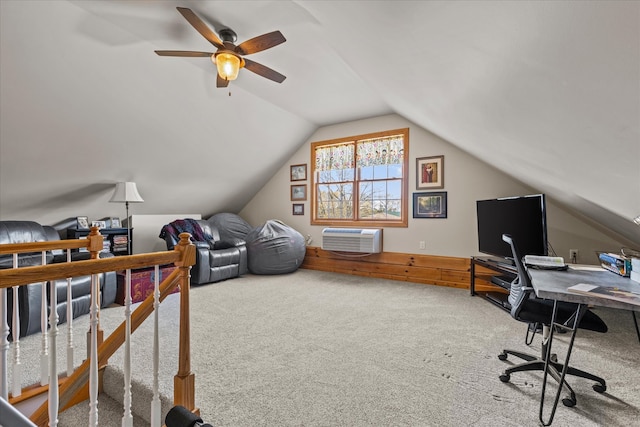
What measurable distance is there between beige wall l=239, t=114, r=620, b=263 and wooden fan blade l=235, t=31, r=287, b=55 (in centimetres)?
292

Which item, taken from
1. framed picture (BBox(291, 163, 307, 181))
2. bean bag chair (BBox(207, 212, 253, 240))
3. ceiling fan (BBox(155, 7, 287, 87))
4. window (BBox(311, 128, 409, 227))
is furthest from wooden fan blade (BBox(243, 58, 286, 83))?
bean bag chair (BBox(207, 212, 253, 240))

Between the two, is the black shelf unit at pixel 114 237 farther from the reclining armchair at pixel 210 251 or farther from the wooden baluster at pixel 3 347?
the wooden baluster at pixel 3 347

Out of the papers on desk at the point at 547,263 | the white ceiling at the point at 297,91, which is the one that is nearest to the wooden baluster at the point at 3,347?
the white ceiling at the point at 297,91

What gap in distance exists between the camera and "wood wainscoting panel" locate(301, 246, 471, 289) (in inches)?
171

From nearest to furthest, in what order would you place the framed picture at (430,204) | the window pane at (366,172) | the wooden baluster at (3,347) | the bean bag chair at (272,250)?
the wooden baluster at (3,347) < the framed picture at (430,204) < the bean bag chair at (272,250) < the window pane at (366,172)

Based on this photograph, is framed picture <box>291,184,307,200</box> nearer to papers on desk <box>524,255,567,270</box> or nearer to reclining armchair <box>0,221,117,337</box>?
reclining armchair <box>0,221,117,337</box>

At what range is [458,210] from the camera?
173 inches

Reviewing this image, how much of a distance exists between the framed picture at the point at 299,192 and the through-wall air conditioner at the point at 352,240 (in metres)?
0.90

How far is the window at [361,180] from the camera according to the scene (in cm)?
493

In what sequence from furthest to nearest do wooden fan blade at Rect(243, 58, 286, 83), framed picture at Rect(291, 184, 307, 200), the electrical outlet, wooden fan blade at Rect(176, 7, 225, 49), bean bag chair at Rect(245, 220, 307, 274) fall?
framed picture at Rect(291, 184, 307, 200)
bean bag chair at Rect(245, 220, 307, 274)
the electrical outlet
wooden fan blade at Rect(243, 58, 286, 83)
wooden fan blade at Rect(176, 7, 225, 49)

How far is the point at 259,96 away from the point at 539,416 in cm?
425

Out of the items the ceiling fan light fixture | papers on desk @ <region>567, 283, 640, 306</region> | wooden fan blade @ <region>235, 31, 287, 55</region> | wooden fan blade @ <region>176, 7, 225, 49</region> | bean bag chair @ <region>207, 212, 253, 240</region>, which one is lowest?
papers on desk @ <region>567, 283, 640, 306</region>

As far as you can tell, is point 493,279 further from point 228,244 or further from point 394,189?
point 228,244

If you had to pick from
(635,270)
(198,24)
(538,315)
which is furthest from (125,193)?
(635,270)
